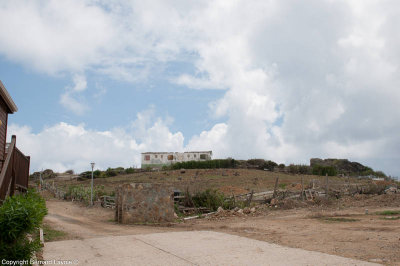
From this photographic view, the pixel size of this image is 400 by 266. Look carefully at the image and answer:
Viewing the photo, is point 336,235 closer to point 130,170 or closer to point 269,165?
point 130,170

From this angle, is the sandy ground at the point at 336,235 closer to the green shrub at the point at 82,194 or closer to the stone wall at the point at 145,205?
the stone wall at the point at 145,205

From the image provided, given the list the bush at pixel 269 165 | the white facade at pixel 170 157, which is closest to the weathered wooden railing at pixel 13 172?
the bush at pixel 269 165

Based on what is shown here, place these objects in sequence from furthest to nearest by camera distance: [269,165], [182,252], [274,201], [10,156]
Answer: [269,165], [274,201], [10,156], [182,252]

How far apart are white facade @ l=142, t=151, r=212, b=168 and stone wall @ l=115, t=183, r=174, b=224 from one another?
53030mm

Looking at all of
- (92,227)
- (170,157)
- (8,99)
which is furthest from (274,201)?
(170,157)

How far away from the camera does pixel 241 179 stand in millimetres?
47062

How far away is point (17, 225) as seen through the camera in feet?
20.8

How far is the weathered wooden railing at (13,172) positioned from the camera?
1048 centimetres

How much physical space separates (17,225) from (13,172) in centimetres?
689

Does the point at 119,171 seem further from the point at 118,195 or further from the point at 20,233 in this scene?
the point at 20,233

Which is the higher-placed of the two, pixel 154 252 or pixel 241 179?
pixel 241 179

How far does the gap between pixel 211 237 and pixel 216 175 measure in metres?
41.5

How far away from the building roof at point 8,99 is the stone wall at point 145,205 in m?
5.78

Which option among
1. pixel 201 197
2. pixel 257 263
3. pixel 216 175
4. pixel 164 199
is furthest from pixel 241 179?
pixel 257 263
